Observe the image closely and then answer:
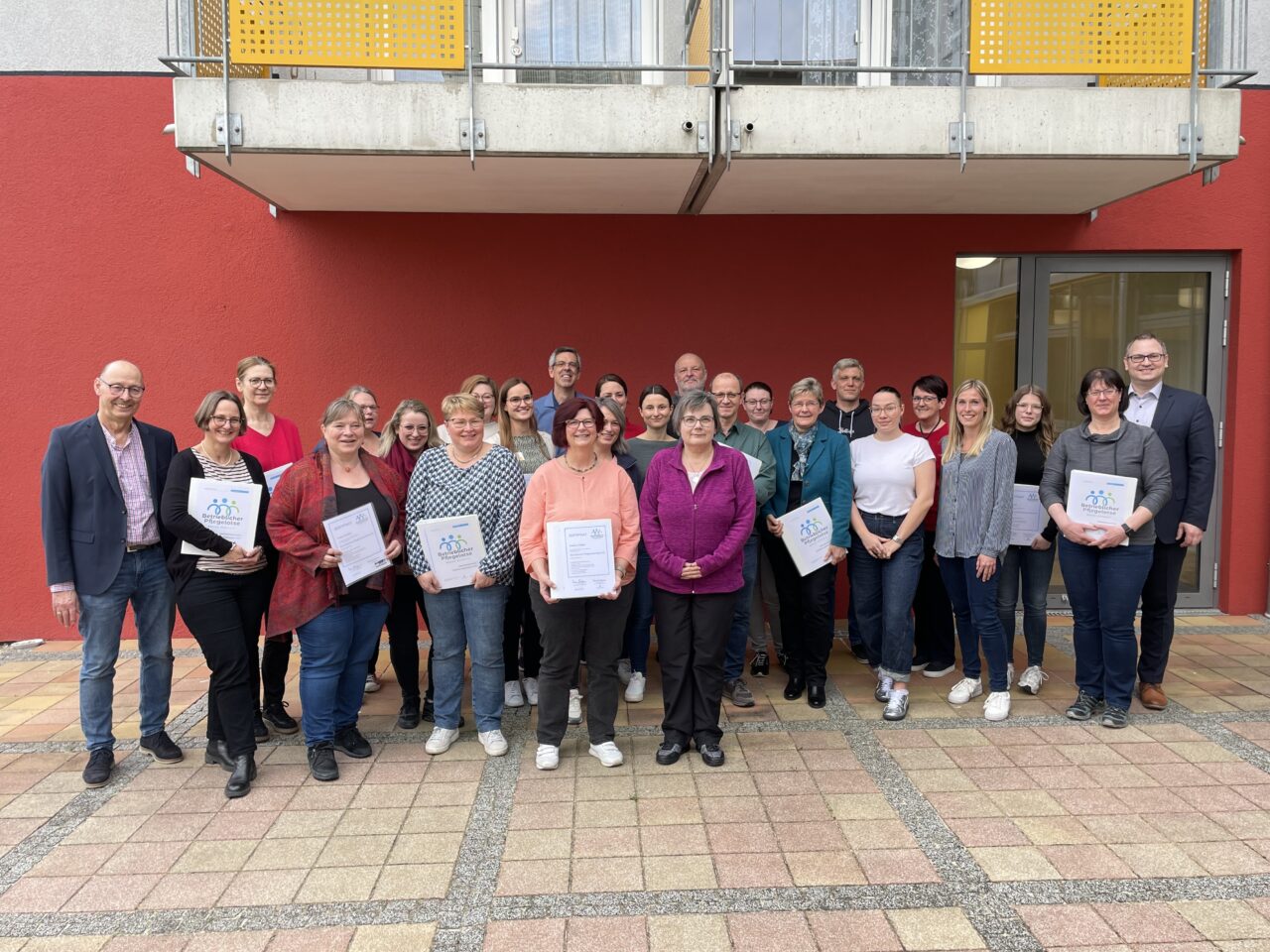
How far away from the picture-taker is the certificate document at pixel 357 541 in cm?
385

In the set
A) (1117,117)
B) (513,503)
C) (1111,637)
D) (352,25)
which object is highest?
(352,25)

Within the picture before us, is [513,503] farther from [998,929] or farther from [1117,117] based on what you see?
[1117,117]

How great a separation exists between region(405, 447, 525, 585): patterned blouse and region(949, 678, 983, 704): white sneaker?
8.72 ft

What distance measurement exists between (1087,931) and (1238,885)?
719mm

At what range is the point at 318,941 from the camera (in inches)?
110

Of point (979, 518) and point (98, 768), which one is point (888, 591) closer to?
point (979, 518)

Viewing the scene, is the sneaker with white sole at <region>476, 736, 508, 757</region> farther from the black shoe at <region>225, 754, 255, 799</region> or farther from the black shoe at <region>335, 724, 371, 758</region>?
the black shoe at <region>225, 754, 255, 799</region>

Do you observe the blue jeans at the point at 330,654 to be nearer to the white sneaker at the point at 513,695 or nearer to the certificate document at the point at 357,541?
the certificate document at the point at 357,541

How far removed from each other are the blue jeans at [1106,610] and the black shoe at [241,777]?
13.8 feet

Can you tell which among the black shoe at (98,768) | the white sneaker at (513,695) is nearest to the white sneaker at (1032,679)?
the white sneaker at (513,695)

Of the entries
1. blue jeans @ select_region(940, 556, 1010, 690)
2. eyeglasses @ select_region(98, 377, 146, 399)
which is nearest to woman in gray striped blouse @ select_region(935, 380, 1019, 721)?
blue jeans @ select_region(940, 556, 1010, 690)

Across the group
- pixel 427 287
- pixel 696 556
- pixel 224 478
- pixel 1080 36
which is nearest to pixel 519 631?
pixel 696 556

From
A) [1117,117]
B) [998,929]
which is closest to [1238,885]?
[998,929]

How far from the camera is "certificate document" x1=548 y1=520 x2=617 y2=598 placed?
381 cm
